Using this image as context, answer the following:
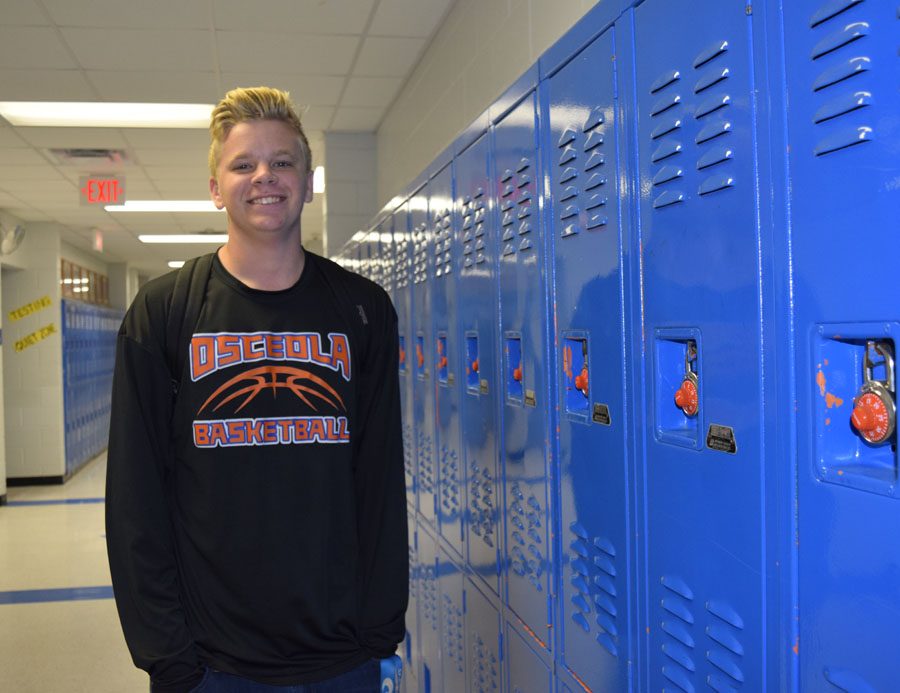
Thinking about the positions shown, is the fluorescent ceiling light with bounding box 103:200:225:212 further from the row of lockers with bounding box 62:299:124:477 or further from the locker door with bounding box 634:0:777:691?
the locker door with bounding box 634:0:777:691

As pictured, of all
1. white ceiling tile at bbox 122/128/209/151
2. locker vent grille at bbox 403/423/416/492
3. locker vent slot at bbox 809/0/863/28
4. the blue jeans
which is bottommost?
the blue jeans

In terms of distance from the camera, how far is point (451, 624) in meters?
2.76

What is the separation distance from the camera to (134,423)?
1.38 metres

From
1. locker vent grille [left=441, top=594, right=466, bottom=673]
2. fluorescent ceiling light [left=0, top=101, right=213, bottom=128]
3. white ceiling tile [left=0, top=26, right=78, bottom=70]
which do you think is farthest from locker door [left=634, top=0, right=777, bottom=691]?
fluorescent ceiling light [left=0, top=101, right=213, bottom=128]

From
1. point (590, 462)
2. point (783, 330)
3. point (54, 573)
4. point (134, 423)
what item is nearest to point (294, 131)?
point (134, 423)

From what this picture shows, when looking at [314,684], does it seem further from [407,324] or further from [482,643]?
[407,324]

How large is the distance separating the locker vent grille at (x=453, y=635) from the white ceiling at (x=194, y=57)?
1.69 metres

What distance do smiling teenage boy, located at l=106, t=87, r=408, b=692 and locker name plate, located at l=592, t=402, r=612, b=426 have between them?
38cm

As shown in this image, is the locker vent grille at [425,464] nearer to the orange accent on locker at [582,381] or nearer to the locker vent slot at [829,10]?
the orange accent on locker at [582,381]

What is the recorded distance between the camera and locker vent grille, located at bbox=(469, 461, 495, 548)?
7.45 feet

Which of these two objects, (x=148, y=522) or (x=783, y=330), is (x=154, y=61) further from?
(x=783, y=330)

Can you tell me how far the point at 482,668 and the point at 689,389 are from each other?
1.46 meters

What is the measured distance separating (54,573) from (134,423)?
534cm

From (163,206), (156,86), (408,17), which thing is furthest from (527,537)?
(163,206)
